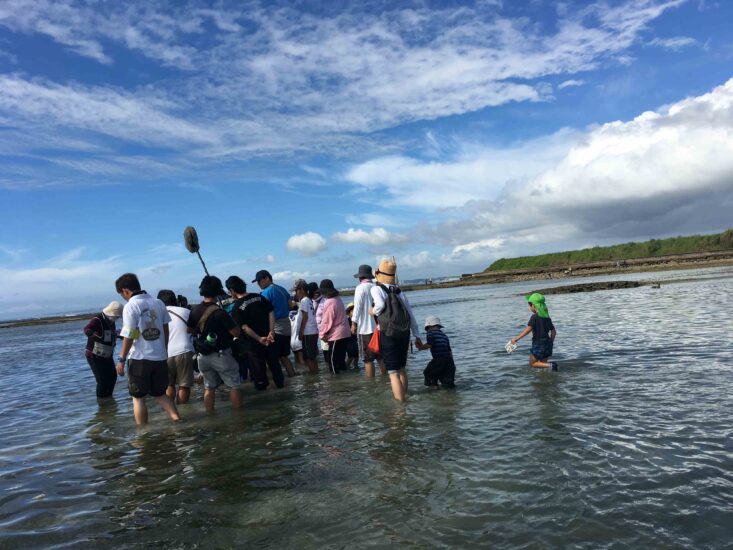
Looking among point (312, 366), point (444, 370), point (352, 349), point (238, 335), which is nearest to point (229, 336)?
point (238, 335)

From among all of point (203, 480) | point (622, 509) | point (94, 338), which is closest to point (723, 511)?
point (622, 509)

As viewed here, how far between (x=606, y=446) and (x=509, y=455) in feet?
3.70

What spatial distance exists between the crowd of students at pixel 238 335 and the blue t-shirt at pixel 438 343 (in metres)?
0.02

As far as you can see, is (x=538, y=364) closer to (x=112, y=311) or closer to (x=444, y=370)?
(x=444, y=370)

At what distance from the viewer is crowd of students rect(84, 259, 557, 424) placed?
7.24 m

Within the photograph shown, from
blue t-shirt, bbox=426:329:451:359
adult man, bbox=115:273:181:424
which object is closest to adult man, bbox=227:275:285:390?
adult man, bbox=115:273:181:424

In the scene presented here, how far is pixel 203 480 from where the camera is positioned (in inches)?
213

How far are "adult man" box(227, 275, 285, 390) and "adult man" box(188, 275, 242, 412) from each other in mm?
930

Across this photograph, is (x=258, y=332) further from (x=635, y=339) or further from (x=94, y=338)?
(x=635, y=339)

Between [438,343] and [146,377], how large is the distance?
5042mm

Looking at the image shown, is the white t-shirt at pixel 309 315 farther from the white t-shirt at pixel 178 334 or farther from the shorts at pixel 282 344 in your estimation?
the white t-shirt at pixel 178 334

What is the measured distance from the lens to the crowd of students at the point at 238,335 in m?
7.24

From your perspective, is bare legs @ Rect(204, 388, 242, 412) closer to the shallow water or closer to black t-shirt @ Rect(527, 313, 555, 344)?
the shallow water

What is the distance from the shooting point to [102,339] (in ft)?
32.7
